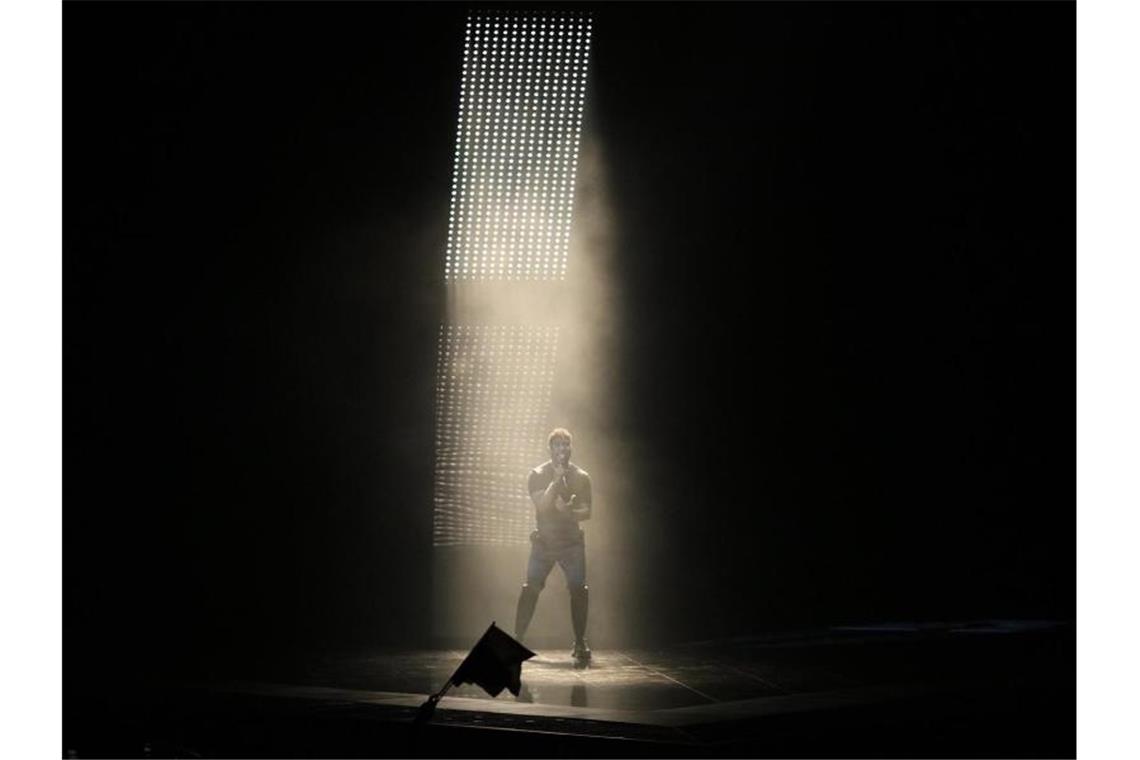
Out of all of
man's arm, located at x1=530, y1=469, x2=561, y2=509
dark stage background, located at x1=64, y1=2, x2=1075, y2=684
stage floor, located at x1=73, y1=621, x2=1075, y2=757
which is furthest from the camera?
dark stage background, located at x1=64, y1=2, x2=1075, y2=684

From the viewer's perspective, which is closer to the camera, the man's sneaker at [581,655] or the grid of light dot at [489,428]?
the man's sneaker at [581,655]

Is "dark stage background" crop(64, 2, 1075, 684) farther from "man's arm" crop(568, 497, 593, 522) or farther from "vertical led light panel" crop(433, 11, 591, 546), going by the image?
"man's arm" crop(568, 497, 593, 522)

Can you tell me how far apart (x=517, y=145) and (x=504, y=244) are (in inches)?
30.3

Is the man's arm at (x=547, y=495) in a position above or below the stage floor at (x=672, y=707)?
above

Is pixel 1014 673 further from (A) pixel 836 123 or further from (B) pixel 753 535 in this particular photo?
(A) pixel 836 123

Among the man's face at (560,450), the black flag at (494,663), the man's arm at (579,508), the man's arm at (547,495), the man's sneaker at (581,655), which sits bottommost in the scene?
the man's sneaker at (581,655)

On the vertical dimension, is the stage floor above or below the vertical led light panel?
below

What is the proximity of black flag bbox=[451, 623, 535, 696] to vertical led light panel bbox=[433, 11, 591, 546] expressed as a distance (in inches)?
201

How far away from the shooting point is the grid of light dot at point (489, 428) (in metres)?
11.4

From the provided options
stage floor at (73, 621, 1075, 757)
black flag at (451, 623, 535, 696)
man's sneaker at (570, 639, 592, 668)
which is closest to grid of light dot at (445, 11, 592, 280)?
man's sneaker at (570, 639, 592, 668)

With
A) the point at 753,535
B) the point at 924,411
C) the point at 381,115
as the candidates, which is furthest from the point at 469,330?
the point at 924,411

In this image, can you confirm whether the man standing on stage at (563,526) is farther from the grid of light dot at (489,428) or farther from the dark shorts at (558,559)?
the grid of light dot at (489,428)

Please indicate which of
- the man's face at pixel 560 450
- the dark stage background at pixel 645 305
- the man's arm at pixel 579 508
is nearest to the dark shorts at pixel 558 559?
the man's arm at pixel 579 508

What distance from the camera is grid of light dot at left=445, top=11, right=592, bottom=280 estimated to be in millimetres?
10703
